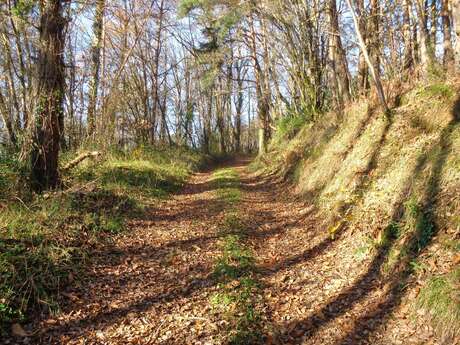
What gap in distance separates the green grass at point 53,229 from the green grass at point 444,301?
3.89 metres

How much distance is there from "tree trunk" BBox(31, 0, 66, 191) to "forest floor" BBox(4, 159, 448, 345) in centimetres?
202

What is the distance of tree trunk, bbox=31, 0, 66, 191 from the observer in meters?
6.55

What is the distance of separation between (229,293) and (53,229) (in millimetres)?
2716

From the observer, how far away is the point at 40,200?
6.01 metres

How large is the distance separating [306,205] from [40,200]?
5.59 meters

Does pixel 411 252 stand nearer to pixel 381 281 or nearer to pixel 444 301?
pixel 381 281

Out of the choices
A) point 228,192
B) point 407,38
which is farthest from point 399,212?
point 407,38

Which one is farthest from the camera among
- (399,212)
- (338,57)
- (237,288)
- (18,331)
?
(338,57)

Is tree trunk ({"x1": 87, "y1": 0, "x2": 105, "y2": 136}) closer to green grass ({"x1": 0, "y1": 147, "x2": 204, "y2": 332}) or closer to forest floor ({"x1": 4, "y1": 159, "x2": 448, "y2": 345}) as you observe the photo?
green grass ({"x1": 0, "y1": 147, "x2": 204, "y2": 332})

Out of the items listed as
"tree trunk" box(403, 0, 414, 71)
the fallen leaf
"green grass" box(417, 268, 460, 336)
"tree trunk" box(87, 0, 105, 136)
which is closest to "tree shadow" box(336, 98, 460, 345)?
"green grass" box(417, 268, 460, 336)

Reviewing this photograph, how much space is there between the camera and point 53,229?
5082 mm

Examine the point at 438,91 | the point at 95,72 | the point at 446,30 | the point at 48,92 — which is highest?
the point at 95,72

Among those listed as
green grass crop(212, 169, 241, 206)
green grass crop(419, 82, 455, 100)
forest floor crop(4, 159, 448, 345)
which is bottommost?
forest floor crop(4, 159, 448, 345)

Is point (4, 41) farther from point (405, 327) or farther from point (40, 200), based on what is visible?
point (405, 327)
